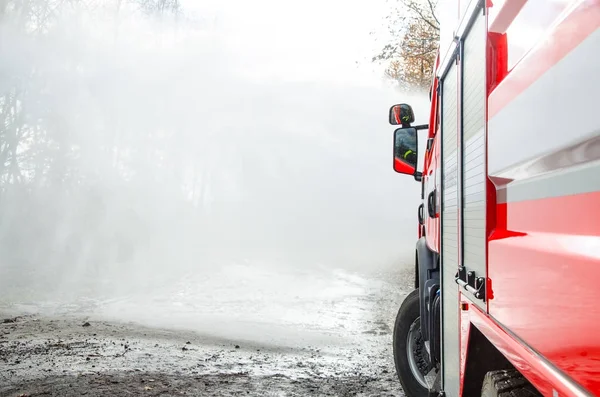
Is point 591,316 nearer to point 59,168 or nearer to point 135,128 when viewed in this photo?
point 59,168

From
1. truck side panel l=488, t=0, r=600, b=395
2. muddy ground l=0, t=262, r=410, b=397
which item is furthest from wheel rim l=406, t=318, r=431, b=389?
truck side panel l=488, t=0, r=600, b=395

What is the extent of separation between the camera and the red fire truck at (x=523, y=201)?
106 centimetres

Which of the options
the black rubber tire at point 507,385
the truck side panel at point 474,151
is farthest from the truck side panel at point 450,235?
the black rubber tire at point 507,385

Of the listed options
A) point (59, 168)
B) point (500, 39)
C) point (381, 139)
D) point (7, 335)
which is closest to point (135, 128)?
point (59, 168)

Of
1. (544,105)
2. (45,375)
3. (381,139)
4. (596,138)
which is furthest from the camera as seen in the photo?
(381,139)

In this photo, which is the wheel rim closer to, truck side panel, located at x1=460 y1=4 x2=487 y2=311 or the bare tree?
truck side panel, located at x1=460 y1=4 x2=487 y2=311

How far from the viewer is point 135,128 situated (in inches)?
919

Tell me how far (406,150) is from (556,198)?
3.47 meters

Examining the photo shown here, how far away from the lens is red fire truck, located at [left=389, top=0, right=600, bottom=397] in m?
1.06

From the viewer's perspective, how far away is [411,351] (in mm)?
4406

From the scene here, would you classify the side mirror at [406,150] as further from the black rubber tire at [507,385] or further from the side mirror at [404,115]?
the black rubber tire at [507,385]

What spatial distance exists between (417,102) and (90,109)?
11.7 meters

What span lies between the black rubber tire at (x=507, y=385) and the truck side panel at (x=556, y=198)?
211mm

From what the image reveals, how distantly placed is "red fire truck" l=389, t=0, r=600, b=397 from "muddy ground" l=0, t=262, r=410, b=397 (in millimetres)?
2652
